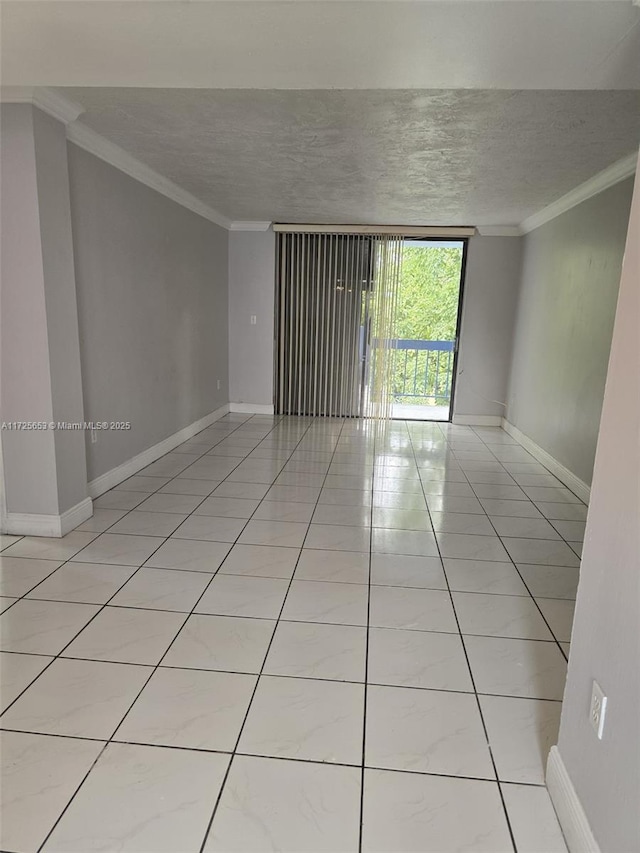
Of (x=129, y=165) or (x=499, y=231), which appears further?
(x=499, y=231)

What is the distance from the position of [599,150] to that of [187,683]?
11.9ft

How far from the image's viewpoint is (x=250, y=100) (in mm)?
2584

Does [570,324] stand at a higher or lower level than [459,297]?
lower

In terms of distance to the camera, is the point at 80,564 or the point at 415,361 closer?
the point at 80,564

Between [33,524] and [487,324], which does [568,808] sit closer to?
[33,524]

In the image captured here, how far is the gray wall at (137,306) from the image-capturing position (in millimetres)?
3307

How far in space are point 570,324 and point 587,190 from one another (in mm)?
1006

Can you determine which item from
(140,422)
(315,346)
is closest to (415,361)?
(315,346)

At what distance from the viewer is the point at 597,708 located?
1.20 metres

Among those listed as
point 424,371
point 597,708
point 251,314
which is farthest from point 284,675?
point 424,371

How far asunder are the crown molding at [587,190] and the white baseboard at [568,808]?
3130 millimetres

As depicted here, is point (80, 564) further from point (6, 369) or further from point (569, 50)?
point (569, 50)

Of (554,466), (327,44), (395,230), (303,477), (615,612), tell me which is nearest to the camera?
(615,612)

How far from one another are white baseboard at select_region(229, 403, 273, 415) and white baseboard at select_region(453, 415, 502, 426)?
2.33 m
